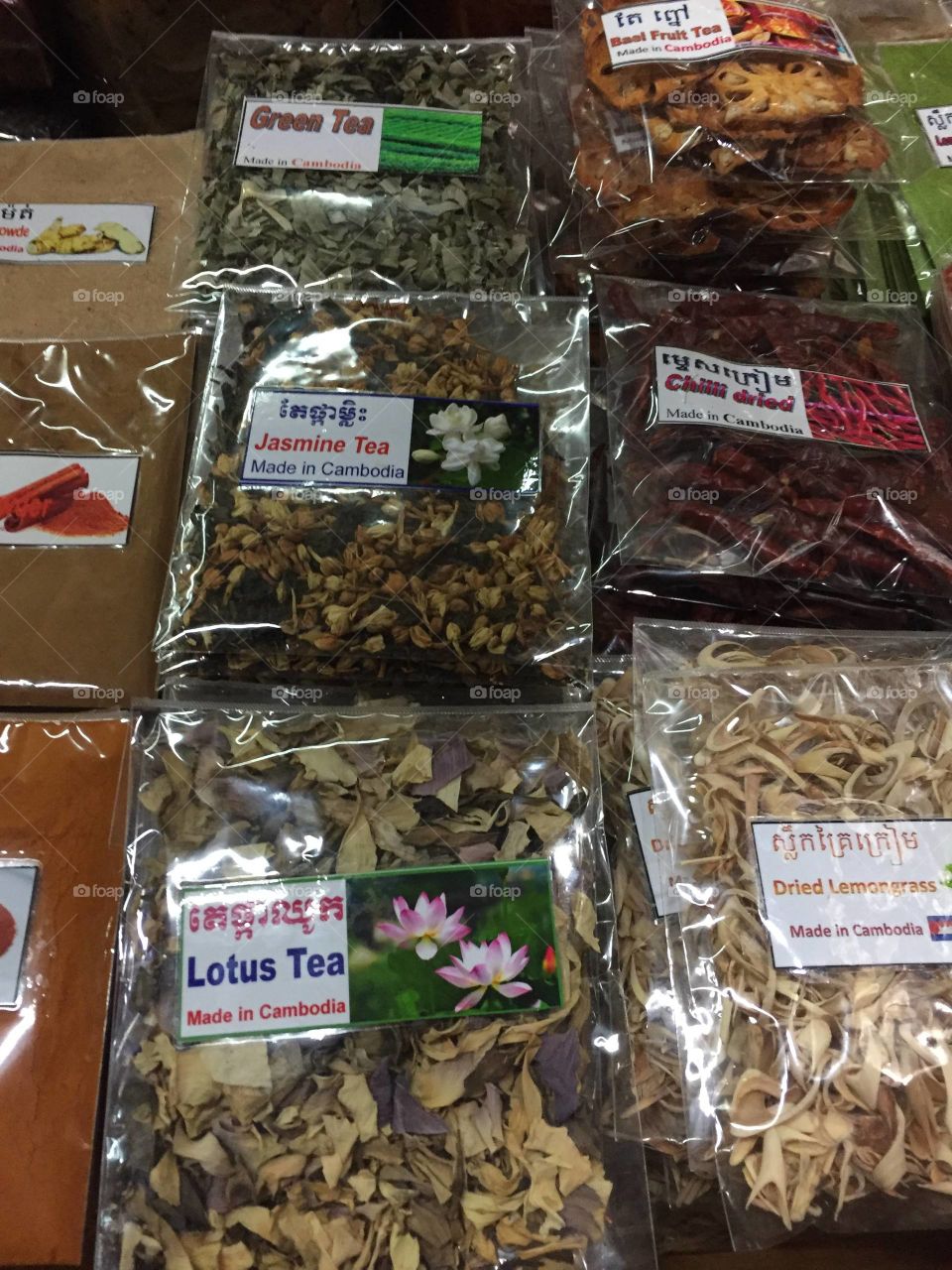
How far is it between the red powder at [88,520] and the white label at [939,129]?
128 centimetres

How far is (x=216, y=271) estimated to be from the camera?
119cm

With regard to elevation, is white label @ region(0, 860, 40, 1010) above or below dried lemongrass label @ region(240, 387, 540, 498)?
below

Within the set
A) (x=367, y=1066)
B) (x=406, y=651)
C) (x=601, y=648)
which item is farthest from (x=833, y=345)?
(x=367, y=1066)

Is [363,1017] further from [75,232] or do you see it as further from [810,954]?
[75,232]

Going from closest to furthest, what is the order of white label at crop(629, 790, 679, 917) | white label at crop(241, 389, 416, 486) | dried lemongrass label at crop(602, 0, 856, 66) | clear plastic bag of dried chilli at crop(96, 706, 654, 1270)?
1. clear plastic bag of dried chilli at crop(96, 706, 654, 1270)
2. white label at crop(629, 790, 679, 917)
3. white label at crop(241, 389, 416, 486)
4. dried lemongrass label at crop(602, 0, 856, 66)

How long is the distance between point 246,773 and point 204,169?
0.87m

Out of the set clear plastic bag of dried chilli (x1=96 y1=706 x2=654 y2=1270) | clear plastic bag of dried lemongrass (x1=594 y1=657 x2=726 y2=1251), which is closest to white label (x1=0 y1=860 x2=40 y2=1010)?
clear plastic bag of dried chilli (x1=96 y1=706 x2=654 y2=1270)

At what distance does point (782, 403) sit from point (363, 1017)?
86cm

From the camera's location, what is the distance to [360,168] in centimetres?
124

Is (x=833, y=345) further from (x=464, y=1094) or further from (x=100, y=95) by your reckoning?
(x=100, y=95)

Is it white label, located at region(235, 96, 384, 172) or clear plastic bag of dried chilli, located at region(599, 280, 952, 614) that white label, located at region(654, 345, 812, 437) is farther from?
white label, located at region(235, 96, 384, 172)

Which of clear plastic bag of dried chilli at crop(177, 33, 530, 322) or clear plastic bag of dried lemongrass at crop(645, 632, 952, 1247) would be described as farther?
clear plastic bag of dried chilli at crop(177, 33, 530, 322)

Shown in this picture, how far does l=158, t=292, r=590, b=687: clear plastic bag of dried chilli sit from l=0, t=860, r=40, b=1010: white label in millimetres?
246

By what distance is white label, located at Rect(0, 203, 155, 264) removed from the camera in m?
1.23
